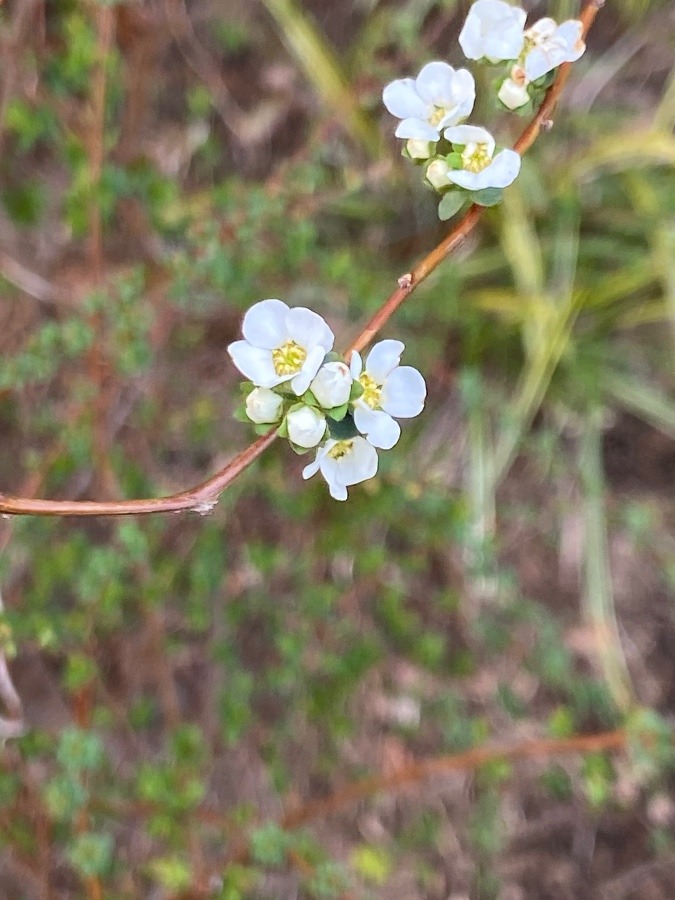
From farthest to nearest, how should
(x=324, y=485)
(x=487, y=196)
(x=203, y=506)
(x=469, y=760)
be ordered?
(x=324, y=485)
(x=469, y=760)
(x=487, y=196)
(x=203, y=506)

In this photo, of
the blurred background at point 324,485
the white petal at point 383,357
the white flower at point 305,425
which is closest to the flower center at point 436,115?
the white petal at point 383,357

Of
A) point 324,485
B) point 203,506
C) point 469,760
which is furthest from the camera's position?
point 324,485

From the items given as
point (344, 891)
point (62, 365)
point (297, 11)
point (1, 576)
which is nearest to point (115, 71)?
point (62, 365)

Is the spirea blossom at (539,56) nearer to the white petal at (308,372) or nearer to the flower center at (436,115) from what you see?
the flower center at (436,115)

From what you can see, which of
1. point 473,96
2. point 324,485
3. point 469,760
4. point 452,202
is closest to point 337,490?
point 452,202

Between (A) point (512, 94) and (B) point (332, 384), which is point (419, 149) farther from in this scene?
(B) point (332, 384)

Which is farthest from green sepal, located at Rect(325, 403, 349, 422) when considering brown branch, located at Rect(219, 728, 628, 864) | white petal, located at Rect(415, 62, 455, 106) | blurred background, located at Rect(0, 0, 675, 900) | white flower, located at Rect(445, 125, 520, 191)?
brown branch, located at Rect(219, 728, 628, 864)

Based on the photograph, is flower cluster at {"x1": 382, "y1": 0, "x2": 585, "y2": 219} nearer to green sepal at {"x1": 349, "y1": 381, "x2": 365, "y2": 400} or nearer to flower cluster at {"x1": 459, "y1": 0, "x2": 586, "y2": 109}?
flower cluster at {"x1": 459, "y1": 0, "x2": 586, "y2": 109}
